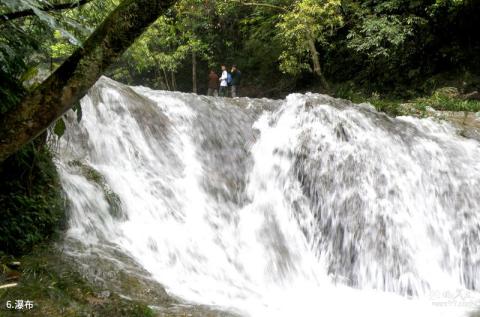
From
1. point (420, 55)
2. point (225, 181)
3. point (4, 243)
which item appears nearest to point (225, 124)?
point (225, 181)

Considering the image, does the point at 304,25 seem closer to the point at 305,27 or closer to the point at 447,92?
the point at 305,27

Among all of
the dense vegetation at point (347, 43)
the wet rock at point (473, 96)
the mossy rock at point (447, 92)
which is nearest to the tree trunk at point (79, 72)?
the dense vegetation at point (347, 43)

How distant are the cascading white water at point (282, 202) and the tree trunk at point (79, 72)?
262 centimetres

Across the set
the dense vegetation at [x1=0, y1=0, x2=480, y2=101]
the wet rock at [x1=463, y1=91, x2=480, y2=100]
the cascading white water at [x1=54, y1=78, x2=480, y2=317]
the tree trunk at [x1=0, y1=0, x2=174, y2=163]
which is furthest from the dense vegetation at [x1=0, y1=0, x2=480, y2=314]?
the tree trunk at [x1=0, y1=0, x2=174, y2=163]

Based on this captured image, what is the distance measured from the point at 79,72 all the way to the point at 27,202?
243cm

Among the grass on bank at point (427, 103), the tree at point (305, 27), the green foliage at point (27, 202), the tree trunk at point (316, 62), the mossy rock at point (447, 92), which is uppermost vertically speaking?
the tree at point (305, 27)

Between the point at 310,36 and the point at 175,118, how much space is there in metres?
8.60

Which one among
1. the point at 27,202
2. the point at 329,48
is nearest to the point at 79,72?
the point at 27,202

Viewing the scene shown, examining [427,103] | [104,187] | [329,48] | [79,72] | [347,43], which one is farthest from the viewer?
[329,48]

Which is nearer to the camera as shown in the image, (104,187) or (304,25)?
(104,187)

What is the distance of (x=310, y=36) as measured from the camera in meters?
16.8

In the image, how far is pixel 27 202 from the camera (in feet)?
16.0

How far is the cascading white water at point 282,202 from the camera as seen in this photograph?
246 inches

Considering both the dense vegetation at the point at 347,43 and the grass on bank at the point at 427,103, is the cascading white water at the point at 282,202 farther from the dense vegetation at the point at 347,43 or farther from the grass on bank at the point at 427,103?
the dense vegetation at the point at 347,43
